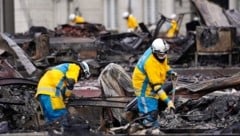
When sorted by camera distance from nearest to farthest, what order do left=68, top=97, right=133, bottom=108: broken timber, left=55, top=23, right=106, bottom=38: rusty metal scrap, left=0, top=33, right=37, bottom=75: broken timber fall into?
left=68, top=97, right=133, bottom=108: broken timber, left=0, top=33, right=37, bottom=75: broken timber, left=55, top=23, right=106, bottom=38: rusty metal scrap

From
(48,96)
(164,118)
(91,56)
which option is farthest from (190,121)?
(91,56)

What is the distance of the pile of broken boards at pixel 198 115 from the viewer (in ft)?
29.6

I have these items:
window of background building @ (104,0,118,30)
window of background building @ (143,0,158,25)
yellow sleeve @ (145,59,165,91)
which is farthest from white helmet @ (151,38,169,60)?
window of background building @ (104,0,118,30)

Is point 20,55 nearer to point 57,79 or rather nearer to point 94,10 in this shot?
point 57,79

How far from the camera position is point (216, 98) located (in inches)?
420

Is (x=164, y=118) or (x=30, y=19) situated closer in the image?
(x=164, y=118)

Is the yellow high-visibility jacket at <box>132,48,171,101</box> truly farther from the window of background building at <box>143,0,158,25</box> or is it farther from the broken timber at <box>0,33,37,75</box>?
the window of background building at <box>143,0,158,25</box>

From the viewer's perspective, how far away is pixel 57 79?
396 inches

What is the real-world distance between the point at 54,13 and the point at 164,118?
27.9m

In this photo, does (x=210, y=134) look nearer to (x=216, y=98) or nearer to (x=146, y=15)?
(x=216, y=98)

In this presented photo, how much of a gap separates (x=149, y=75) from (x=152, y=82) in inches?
4.7

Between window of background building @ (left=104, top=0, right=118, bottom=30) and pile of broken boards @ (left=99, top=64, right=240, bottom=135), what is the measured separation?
25.3 metres

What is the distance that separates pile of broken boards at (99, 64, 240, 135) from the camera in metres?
9.01

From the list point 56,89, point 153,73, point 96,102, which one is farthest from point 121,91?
point 153,73
